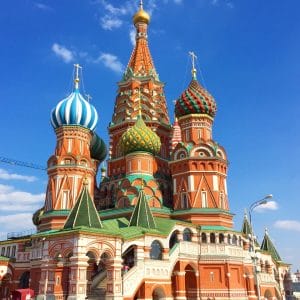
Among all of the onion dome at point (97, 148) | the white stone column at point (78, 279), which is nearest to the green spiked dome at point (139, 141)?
the onion dome at point (97, 148)

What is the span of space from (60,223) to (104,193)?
6.68 m

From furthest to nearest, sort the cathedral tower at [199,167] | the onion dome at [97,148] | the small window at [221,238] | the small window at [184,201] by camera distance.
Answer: the onion dome at [97,148] < the small window at [184,201] < the cathedral tower at [199,167] < the small window at [221,238]

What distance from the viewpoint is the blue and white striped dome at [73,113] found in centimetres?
3647

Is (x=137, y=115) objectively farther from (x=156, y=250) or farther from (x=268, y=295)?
(x=268, y=295)

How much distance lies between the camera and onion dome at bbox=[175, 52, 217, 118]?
36.5m

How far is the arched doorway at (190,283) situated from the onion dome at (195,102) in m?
13.9

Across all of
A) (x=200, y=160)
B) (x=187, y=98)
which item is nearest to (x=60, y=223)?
(x=200, y=160)

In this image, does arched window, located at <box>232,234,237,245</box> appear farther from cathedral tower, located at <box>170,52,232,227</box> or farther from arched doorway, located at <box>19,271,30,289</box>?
arched doorway, located at <box>19,271,30,289</box>

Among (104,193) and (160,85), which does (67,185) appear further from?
(160,85)

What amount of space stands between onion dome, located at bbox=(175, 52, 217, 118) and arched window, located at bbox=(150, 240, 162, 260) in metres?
13.6

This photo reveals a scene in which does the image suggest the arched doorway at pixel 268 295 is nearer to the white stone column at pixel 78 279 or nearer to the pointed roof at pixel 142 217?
the pointed roof at pixel 142 217

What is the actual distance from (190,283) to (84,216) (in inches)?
436

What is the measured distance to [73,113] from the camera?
36406 millimetres

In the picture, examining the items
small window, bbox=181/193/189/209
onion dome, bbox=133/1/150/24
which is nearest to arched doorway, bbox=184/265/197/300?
small window, bbox=181/193/189/209
